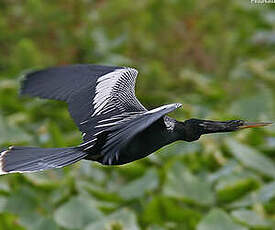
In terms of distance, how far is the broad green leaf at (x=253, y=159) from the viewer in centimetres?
317

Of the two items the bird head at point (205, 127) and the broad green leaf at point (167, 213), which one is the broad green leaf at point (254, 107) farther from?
the bird head at point (205, 127)

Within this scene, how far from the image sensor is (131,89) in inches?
80.4

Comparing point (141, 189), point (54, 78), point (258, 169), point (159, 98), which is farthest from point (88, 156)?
point (159, 98)

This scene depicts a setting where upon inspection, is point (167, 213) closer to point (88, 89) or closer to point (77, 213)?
point (77, 213)

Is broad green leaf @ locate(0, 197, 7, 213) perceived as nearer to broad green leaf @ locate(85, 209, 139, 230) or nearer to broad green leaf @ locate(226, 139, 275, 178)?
broad green leaf @ locate(85, 209, 139, 230)

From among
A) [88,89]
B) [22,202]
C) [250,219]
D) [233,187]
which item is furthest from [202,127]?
[22,202]

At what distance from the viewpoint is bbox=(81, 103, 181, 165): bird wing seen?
1.60m

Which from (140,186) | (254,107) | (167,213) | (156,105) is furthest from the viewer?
(156,105)

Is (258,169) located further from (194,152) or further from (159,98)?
(159,98)

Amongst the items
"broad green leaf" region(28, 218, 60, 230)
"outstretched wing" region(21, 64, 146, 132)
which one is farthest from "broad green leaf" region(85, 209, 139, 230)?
"outstretched wing" region(21, 64, 146, 132)

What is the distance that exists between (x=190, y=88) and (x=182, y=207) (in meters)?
1.68

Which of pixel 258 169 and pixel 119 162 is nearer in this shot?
pixel 119 162

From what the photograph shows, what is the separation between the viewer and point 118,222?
8.88 ft

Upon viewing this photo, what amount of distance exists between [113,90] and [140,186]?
3.38ft
